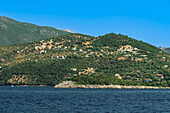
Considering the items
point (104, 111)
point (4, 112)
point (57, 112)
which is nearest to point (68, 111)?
point (57, 112)

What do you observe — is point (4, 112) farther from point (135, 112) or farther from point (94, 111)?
point (135, 112)

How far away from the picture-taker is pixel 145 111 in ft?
310

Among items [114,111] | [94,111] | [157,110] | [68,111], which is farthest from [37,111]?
[157,110]


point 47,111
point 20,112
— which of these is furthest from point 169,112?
point 20,112

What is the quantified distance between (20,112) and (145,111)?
116 ft

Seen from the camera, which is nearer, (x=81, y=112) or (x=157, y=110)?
(x=81, y=112)

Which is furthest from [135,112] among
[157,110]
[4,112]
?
[4,112]

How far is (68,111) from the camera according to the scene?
93.0 m

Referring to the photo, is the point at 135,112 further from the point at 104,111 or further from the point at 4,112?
the point at 4,112

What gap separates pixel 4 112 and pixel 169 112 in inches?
1804

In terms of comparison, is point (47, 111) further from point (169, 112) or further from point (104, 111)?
point (169, 112)

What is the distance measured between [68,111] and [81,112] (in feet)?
13.5

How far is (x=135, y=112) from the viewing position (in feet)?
301

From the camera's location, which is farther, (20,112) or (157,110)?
(157,110)
